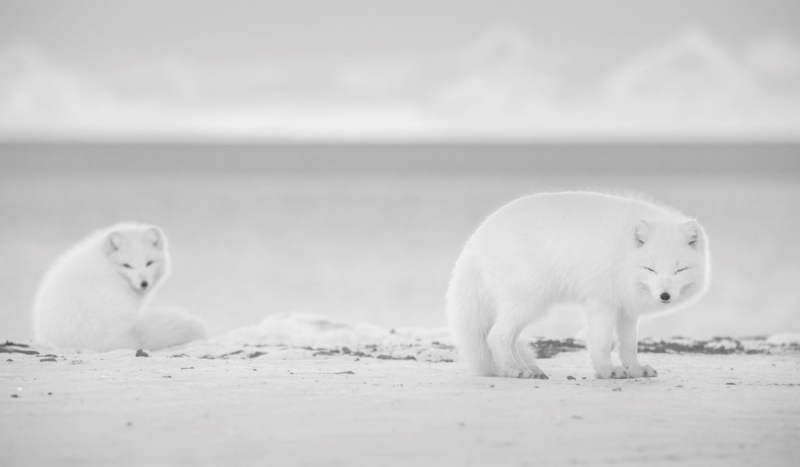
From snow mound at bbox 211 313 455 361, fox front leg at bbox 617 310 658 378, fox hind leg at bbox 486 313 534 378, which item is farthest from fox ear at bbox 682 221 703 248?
snow mound at bbox 211 313 455 361

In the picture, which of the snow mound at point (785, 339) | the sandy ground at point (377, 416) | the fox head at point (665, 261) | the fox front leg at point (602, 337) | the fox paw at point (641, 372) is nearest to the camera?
the sandy ground at point (377, 416)

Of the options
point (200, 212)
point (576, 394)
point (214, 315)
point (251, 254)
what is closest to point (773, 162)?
point (200, 212)

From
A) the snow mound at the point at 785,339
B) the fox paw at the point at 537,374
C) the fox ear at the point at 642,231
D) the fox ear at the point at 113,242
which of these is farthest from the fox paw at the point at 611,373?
the fox ear at the point at 113,242

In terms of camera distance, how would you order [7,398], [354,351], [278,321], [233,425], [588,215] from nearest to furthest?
[233,425]
[7,398]
[588,215]
[354,351]
[278,321]

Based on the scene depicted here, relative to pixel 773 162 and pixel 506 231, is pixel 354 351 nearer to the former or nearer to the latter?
pixel 506 231

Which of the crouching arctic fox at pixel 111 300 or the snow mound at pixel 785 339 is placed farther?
the snow mound at pixel 785 339

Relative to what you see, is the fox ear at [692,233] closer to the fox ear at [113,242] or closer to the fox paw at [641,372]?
the fox paw at [641,372]

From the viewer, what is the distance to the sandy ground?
3.78 metres

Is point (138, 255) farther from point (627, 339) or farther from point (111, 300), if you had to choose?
point (627, 339)

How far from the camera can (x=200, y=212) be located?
3291 centimetres

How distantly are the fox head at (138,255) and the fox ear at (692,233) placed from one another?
15.9 ft

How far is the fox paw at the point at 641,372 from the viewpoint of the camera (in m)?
5.79

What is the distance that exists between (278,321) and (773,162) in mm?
95505

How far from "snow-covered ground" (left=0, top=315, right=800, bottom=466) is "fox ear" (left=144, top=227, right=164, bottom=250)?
225cm
